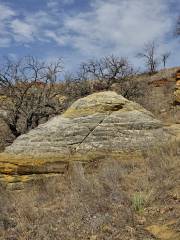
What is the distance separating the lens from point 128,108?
12234 millimetres

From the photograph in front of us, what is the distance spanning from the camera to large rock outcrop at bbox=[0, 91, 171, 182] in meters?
10.5

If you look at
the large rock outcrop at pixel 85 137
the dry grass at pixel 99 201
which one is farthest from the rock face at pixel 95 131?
the dry grass at pixel 99 201

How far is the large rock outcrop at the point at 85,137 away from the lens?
10.5 m

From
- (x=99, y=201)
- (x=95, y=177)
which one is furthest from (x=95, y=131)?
(x=99, y=201)

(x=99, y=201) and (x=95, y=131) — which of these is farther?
(x=95, y=131)

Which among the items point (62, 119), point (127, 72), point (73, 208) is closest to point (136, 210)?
point (73, 208)

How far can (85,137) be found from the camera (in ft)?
36.4

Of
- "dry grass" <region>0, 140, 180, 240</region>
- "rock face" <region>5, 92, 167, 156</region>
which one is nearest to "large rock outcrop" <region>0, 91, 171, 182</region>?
"rock face" <region>5, 92, 167, 156</region>

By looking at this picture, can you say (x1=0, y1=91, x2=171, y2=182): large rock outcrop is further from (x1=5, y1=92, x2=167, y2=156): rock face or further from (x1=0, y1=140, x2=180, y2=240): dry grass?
(x1=0, y1=140, x2=180, y2=240): dry grass

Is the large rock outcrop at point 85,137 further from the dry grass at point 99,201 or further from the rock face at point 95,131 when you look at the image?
the dry grass at point 99,201

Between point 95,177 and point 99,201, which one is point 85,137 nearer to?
point 95,177

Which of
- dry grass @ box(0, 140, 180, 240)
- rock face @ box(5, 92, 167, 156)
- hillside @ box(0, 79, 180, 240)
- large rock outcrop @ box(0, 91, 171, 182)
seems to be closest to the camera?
dry grass @ box(0, 140, 180, 240)

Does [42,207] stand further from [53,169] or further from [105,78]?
[105,78]

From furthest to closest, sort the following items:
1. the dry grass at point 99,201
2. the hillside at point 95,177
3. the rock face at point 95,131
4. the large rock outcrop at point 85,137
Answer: the rock face at point 95,131 < the large rock outcrop at point 85,137 < the hillside at point 95,177 < the dry grass at point 99,201
